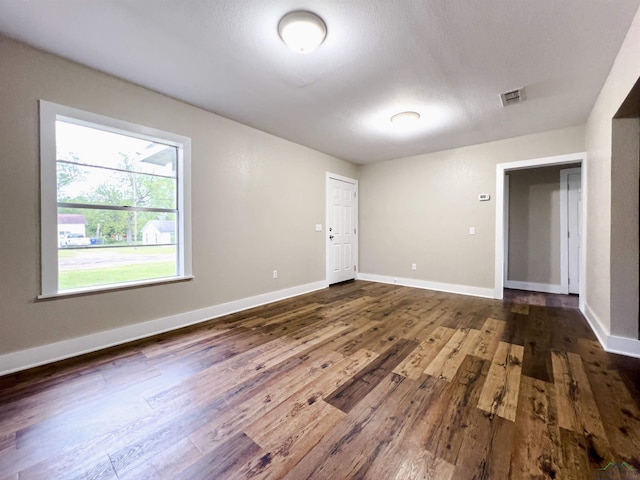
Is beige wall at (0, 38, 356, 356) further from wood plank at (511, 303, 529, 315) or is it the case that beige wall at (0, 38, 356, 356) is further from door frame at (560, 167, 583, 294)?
door frame at (560, 167, 583, 294)

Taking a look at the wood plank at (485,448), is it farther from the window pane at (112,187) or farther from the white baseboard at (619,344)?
the window pane at (112,187)

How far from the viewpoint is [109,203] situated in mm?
2578

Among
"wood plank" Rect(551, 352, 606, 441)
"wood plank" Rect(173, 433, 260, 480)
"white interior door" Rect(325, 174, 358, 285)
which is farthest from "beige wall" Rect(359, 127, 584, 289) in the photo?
"wood plank" Rect(173, 433, 260, 480)

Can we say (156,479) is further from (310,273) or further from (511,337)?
(310,273)

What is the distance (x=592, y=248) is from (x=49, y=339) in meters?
5.56

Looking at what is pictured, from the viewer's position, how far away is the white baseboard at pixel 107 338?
2076mm

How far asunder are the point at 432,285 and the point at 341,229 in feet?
6.63

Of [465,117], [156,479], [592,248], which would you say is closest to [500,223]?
[592,248]

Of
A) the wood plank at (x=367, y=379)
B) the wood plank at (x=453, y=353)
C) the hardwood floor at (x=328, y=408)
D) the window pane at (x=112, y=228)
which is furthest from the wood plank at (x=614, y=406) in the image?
the window pane at (x=112, y=228)

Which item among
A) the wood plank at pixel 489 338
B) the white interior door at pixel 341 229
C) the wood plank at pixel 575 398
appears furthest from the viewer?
the white interior door at pixel 341 229

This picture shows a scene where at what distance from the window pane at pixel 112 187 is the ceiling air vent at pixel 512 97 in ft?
12.3

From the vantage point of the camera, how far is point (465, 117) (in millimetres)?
3355

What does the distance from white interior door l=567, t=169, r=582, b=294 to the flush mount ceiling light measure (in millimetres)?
5040

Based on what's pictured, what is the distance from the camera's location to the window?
7.32 feet
